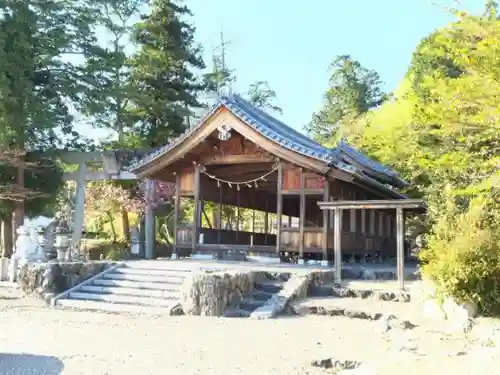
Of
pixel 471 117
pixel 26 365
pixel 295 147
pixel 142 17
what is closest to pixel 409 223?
pixel 295 147

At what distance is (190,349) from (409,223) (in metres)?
11.1

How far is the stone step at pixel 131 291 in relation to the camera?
456 inches

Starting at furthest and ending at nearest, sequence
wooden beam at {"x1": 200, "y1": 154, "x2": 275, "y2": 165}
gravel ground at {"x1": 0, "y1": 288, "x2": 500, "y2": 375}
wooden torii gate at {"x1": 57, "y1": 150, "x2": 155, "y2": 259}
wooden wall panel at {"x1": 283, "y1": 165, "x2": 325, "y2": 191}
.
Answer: wooden torii gate at {"x1": 57, "y1": 150, "x2": 155, "y2": 259}
wooden beam at {"x1": 200, "y1": 154, "x2": 275, "y2": 165}
wooden wall panel at {"x1": 283, "y1": 165, "x2": 325, "y2": 191}
gravel ground at {"x1": 0, "y1": 288, "x2": 500, "y2": 375}

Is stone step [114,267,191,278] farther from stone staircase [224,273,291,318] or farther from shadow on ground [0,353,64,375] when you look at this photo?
shadow on ground [0,353,64,375]

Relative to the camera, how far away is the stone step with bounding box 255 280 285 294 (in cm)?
1196

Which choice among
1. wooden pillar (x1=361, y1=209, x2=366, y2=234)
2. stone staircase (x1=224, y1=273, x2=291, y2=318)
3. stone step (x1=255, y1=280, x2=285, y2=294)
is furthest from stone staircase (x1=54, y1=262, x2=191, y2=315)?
wooden pillar (x1=361, y1=209, x2=366, y2=234)

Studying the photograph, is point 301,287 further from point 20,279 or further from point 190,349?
point 20,279

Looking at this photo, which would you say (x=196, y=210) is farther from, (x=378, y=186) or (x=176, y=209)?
(x=378, y=186)

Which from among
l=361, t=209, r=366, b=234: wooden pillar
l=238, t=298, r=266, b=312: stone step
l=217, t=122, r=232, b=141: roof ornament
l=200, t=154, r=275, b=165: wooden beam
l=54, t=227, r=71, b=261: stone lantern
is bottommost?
l=238, t=298, r=266, b=312: stone step

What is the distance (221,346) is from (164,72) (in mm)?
17954

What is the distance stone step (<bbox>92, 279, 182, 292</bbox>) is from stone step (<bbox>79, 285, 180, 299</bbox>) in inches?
4.2

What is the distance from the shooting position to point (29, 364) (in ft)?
20.9

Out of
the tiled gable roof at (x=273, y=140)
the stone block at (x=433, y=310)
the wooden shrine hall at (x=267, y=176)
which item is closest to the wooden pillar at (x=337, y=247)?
the wooden shrine hall at (x=267, y=176)

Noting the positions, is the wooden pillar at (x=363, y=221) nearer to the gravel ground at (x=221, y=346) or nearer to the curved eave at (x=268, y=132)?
the curved eave at (x=268, y=132)
